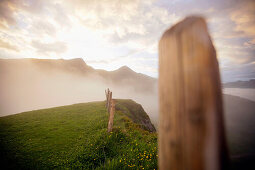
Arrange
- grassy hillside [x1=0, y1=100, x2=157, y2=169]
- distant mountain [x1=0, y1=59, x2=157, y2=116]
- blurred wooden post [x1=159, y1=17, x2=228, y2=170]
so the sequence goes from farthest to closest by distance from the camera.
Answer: distant mountain [x1=0, y1=59, x2=157, y2=116] < grassy hillside [x1=0, y1=100, x2=157, y2=169] < blurred wooden post [x1=159, y1=17, x2=228, y2=170]

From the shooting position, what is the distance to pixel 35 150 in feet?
24.6

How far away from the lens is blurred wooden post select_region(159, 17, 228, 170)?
2.31 feet

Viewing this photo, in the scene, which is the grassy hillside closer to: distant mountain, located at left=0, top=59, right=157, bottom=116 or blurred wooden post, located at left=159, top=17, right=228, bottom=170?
blurred wooden post, located at left=159, top=17, right=228, bottom=170

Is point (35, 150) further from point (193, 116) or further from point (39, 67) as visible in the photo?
point (39, 67)

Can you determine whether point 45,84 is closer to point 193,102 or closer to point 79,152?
point 79,152

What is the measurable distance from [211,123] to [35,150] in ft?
34.0

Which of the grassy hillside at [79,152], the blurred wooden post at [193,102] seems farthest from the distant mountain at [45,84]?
the blurred wooden post at [193,102]

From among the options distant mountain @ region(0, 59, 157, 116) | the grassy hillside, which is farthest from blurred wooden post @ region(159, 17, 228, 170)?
distant mountain @ region(0, 59, 157, 116)

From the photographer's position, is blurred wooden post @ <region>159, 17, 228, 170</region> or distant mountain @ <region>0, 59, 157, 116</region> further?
distant mountain @ <region>0, 59, 157, 116</region>

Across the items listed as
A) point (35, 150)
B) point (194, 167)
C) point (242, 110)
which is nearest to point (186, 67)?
point (194, 167)

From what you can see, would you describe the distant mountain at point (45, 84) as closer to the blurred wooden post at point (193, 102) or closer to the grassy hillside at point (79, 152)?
the grassy hillside at point (79, 152)

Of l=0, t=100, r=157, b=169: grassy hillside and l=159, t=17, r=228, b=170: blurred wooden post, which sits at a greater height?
l=159, t=17, r=228, b=170: blurred wooden post

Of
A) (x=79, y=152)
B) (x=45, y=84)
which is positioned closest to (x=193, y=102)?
(x=79, y=152)

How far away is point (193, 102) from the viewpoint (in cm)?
72
